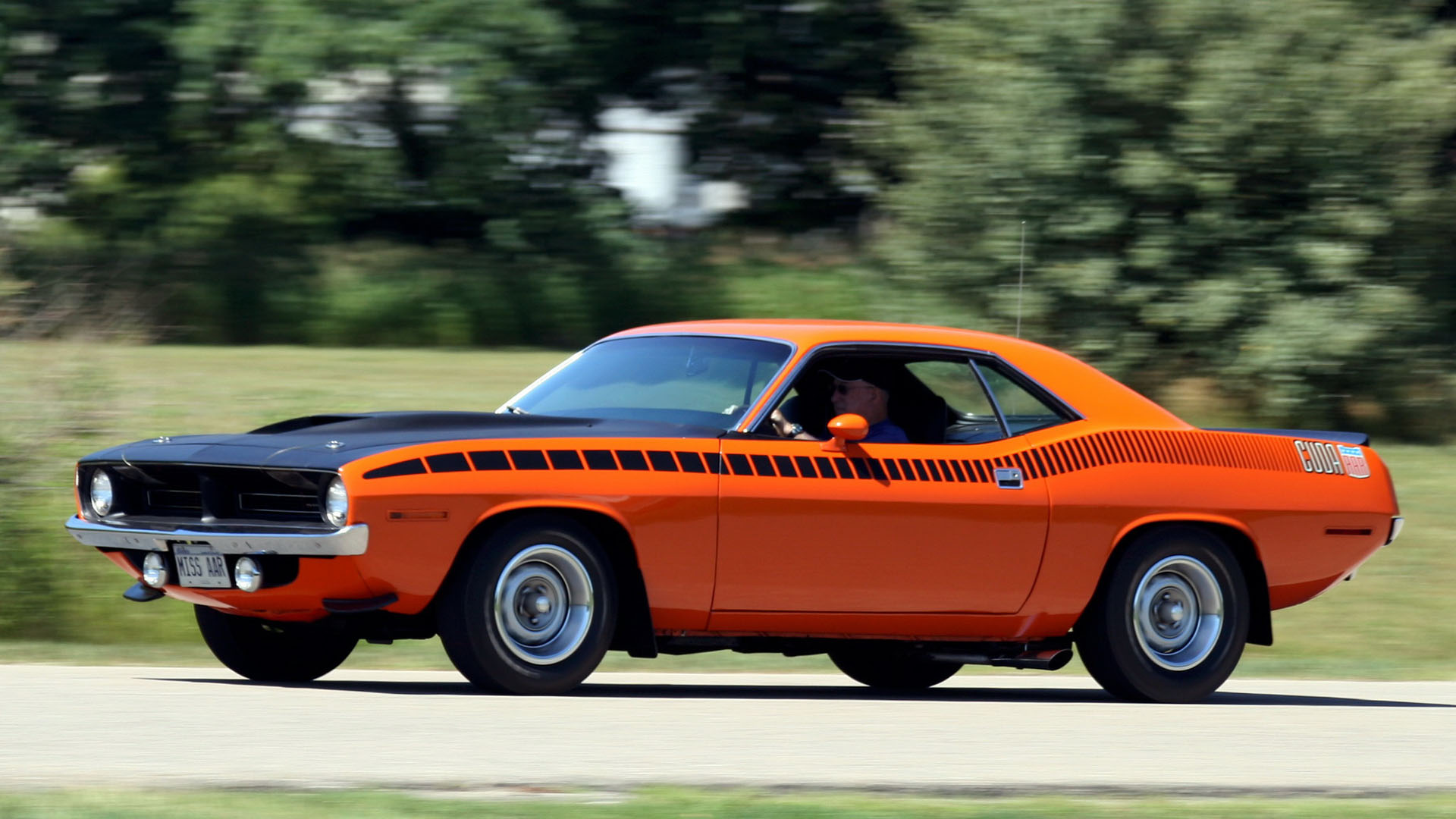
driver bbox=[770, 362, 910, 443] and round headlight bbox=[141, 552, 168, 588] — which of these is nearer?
round headlight bbox=[141, 552, 168, 588]

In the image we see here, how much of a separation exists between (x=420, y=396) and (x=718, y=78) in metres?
10.5

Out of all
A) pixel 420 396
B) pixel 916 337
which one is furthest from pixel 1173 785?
pixel 420 396

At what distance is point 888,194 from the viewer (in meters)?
21.9

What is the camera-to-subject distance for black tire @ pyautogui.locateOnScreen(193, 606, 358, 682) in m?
8.50

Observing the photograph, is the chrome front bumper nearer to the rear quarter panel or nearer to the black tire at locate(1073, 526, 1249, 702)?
the rear quarter panel

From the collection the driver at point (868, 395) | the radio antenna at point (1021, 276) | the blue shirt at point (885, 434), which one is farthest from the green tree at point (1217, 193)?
the blue shirt at point (885, 434)

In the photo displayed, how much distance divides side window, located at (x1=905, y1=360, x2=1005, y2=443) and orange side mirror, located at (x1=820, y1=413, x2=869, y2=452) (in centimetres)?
69

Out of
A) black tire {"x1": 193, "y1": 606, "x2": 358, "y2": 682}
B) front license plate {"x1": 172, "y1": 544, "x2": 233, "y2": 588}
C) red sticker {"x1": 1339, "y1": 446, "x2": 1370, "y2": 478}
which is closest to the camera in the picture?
front license plate {"x1": 172, "y1": 544, "x2": 233, "y2": 588}

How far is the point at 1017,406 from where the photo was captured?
901 cm

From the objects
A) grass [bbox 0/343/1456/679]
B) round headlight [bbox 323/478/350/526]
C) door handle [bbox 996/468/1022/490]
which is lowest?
grass [bbox 0/343/1456/679]

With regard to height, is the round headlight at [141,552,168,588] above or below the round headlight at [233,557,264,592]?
below

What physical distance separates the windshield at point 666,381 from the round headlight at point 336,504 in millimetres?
1359

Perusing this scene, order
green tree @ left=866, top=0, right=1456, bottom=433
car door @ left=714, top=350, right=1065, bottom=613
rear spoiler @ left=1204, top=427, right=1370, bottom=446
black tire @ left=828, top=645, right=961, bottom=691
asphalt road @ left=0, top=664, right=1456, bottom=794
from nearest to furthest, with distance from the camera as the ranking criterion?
asphalt road @ left=0, top=664, right=1456, bottom=794 < car door @ left=714, top=350, right=1065, bottom=613 < rear spoiler @ left=1204, top=427, right=1370, bottom=446 < black tire @ left=828, top=645, right=961, bottom=691 < green tree @ left=866, top=0, right=1456, bottom=433

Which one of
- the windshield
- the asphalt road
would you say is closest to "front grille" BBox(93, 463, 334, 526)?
the asphalt road
